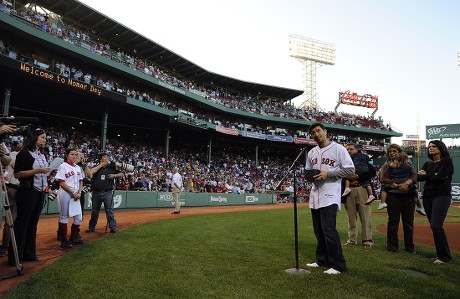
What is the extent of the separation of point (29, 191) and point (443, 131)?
187 ft

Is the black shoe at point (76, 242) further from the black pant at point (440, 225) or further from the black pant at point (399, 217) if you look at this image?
the black pant at point (440, 225)

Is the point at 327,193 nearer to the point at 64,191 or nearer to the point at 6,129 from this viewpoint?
the point at 6,129

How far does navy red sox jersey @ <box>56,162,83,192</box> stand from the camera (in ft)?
22.4

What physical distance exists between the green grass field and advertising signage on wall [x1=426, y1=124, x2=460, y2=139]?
167 ft

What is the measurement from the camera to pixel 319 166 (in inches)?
208

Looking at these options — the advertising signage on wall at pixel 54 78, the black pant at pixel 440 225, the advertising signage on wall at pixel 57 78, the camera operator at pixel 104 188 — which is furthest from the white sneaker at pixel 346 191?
the advertising signage on wall at pixel 57 78

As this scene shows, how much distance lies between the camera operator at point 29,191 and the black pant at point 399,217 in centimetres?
629

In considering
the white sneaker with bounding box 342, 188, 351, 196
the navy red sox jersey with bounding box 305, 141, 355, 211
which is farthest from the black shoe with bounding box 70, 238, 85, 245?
the white sneaker with bounding box 342, 188, 351, 196

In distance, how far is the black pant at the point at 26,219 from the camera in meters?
5.12

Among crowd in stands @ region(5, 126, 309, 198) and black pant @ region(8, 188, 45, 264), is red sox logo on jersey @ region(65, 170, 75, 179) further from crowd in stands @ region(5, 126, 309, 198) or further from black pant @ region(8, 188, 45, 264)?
crowd in stands @ region(5, 126, 309, 198)

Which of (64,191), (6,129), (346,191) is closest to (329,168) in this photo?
(346,191)

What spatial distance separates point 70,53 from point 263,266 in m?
23.9

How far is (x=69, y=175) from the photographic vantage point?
694 centimetres

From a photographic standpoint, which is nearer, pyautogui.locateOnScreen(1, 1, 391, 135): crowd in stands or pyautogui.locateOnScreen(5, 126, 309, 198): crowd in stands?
pyautogui.locateOnScreen(5, 126, 309, 198): crowd in stands
